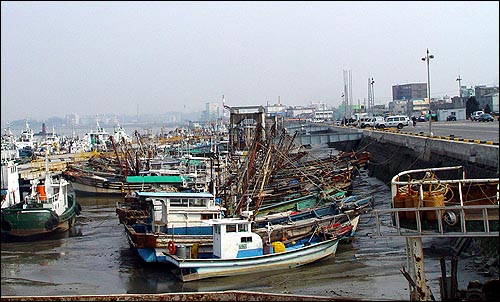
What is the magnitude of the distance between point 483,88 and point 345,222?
96.7 meters

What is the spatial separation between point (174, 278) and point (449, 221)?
1065 centimetres

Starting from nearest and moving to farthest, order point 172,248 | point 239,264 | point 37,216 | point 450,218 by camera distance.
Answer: point 450,218 < point 239,264 < point 172,248 < point 37,216

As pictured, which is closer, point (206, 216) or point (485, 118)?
point (206, 216)

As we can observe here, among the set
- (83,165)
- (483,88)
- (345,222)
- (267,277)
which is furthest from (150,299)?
(483,88)

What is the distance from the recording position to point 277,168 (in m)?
36.0

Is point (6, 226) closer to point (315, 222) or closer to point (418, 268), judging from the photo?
point (315, 222)

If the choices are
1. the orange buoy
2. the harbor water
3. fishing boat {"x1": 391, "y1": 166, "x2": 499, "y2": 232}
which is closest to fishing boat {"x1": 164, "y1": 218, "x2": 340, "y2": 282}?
the harbor water

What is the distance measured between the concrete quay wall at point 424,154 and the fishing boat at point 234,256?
9.42 metres

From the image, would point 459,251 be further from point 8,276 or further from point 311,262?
point 8,276

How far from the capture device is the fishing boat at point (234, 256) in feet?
63.9

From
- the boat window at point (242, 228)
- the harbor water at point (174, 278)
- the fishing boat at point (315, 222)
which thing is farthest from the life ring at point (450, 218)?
the fishing boat at point (315, 222)

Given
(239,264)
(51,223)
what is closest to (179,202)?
(239,264)

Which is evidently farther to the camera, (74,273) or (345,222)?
(345,222)

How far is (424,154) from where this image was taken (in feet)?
122
